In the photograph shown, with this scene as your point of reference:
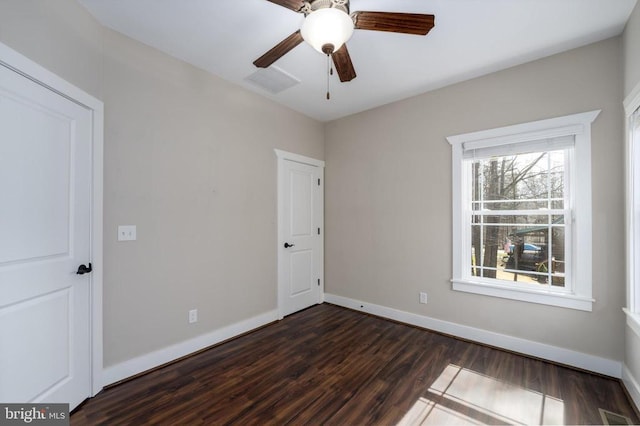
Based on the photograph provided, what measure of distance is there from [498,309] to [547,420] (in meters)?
1.11

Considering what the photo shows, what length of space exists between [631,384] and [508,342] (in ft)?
Result: 2.69

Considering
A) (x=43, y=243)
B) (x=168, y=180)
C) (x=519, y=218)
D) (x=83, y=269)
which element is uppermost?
(x=168, y=180)

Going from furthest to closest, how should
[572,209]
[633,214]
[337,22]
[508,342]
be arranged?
[508,342]
[572,209]
[633,214]
[337,22]

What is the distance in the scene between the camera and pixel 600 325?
2289mm

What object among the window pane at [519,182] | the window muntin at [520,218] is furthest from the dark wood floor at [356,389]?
the window pane at [519,182]

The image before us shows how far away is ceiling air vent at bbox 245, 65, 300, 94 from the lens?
2760 millimetres

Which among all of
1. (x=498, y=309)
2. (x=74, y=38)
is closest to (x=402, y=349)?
(x=498, y=309)

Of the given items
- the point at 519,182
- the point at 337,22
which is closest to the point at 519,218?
the point at 519,182

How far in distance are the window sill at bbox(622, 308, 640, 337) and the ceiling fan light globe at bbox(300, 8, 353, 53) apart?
2743mm

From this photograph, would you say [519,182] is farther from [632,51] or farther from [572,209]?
[632,51]

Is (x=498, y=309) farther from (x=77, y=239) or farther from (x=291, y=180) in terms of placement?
(x=77, y=239)

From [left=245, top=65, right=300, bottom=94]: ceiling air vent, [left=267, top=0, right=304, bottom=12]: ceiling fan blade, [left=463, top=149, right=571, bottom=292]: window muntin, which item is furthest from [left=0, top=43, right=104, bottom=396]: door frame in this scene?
[left=463, top=149, right=571, bottom=292]: window muntin

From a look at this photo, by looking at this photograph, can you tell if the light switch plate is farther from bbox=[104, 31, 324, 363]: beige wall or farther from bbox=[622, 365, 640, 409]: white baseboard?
bbox=[622, 365, 640, 409]: white baseboard

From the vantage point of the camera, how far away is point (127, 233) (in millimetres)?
2244
